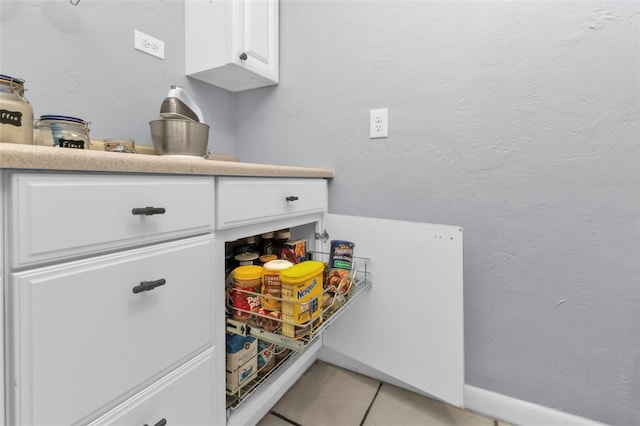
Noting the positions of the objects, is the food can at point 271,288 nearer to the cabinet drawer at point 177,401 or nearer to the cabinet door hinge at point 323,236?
the cabinet drawer at point 177,401

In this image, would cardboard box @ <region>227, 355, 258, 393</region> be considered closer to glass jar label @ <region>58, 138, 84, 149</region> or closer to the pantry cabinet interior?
the pantry cabinet interior

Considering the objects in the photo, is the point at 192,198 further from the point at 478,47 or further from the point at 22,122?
the point at 478,47

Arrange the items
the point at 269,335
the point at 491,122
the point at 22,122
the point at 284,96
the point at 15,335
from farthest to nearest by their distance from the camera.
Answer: the point at 284,96 → the point at 491,122 → the point at 269,335 → the point at 22,122 → the point at 15,335

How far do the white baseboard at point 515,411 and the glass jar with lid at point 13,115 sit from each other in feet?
4.94

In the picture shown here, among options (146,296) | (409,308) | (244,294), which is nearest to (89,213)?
(146,296)

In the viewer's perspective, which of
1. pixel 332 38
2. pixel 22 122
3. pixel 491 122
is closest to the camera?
pixel 22 122

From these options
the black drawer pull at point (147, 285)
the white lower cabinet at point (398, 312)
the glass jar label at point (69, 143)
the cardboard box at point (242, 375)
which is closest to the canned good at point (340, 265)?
the white lower cabinet at point (398, 312)

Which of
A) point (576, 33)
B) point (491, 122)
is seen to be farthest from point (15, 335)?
point (576, 33)

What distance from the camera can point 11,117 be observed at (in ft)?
1.85

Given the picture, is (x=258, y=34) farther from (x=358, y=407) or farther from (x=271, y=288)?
(x=358, y=407)

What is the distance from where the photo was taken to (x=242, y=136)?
1.64 meters

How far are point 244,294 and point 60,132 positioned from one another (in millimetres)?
586

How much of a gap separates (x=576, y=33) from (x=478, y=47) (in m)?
0.27

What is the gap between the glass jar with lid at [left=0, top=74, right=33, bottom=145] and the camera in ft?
1.81
